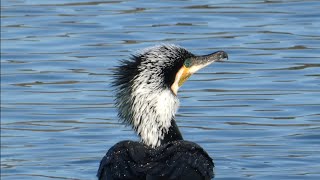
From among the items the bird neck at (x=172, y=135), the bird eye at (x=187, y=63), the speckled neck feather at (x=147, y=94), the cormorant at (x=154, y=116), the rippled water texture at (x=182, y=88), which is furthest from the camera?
the rippled water texture at (x=182, y=88)

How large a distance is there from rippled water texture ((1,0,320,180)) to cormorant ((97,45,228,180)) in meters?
1.56

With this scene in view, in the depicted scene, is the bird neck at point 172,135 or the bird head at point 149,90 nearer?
the bird head at point 149,90

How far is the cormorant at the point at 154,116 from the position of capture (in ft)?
37.0

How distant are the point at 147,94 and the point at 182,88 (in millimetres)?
4310

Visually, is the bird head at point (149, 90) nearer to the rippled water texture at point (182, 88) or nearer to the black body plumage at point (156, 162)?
the black body plumage at point (156, 162)

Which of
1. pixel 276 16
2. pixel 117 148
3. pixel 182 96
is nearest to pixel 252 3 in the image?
pixel 276 16

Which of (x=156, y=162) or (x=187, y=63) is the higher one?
(x=187, y=63)

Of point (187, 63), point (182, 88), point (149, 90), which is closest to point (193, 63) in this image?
point (187, 63)

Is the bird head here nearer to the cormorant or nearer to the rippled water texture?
the cormorant

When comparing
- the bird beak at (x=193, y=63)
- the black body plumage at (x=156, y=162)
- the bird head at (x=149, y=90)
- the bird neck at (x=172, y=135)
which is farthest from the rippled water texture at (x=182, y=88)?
the black body plumage at (x=156, y=162)

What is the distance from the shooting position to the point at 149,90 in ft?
38.4

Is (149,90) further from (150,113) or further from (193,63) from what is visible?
(193,63)

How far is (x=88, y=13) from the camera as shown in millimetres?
18719

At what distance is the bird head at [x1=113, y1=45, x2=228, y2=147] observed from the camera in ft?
38.4
